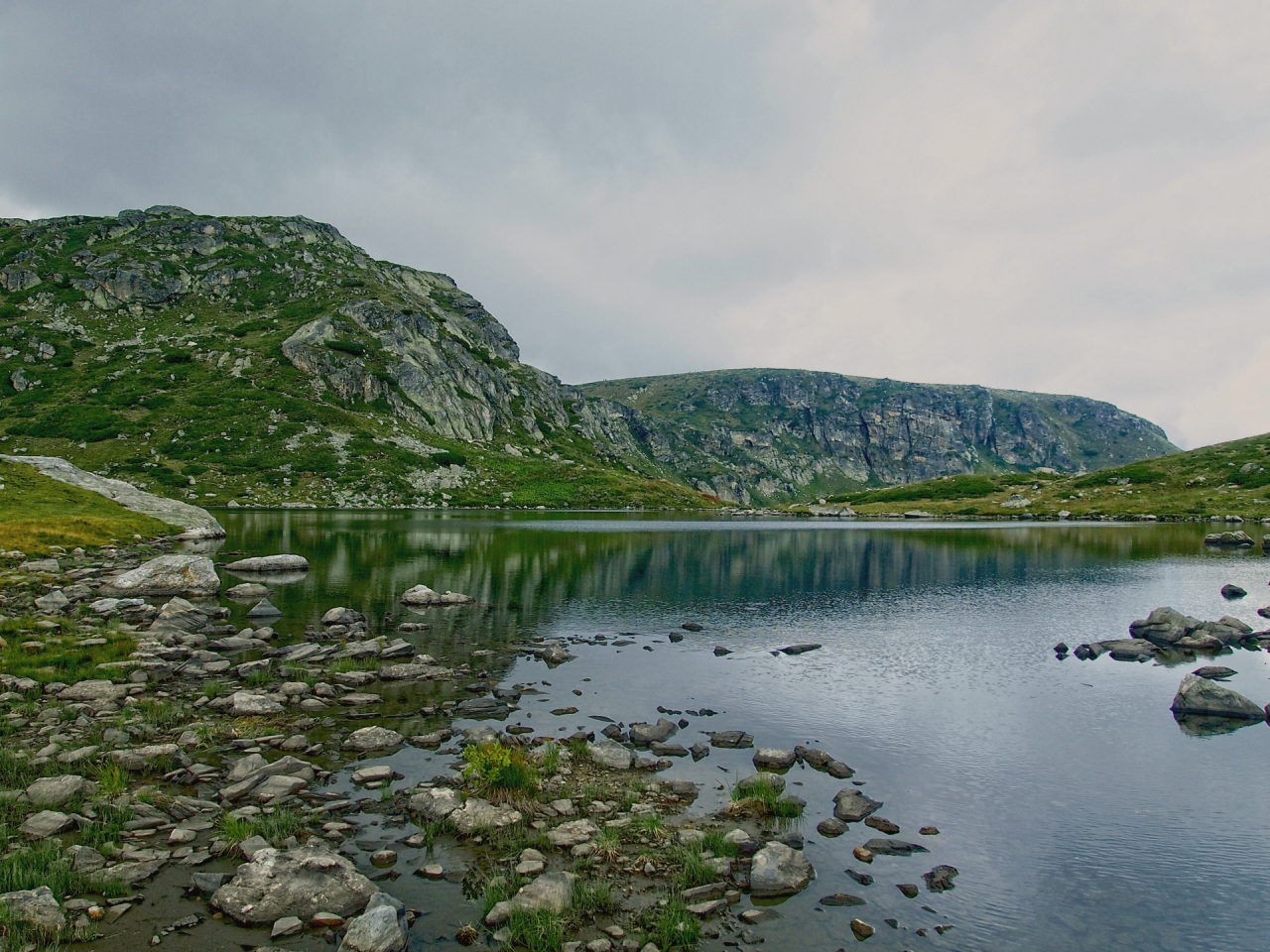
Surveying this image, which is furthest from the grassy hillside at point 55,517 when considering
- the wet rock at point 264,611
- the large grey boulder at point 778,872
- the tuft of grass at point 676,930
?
the large grey boulder at point 778,872

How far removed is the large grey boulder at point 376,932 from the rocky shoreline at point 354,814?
3 centimetres

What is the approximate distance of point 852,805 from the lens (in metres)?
17.8

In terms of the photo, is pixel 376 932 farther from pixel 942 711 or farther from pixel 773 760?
pixel 942 711

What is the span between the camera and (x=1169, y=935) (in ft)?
43.1

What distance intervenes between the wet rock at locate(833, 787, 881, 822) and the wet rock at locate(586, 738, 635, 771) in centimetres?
605

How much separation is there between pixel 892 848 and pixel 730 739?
723 cm

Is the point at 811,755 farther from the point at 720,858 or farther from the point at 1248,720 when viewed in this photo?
the point at 1248,720

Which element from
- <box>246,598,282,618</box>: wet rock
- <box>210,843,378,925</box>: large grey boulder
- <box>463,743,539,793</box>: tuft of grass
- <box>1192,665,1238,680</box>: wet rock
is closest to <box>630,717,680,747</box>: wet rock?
<box>463,743,539,793</box>: tuft of grass

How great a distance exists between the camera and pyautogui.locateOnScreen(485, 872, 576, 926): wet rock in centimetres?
1209

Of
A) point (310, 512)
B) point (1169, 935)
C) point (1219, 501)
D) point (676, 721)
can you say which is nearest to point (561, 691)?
point (676, 721)

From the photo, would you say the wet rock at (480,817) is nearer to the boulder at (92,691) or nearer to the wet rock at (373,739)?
the wet rock at (373,739)

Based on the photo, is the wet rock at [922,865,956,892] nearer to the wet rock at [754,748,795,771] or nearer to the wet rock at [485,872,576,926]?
the wet rock at [754,748,795,771]

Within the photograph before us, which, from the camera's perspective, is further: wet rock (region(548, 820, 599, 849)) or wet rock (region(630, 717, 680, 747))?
wet rock (region(630, 717, 680, 747))

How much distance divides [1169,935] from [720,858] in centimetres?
894
